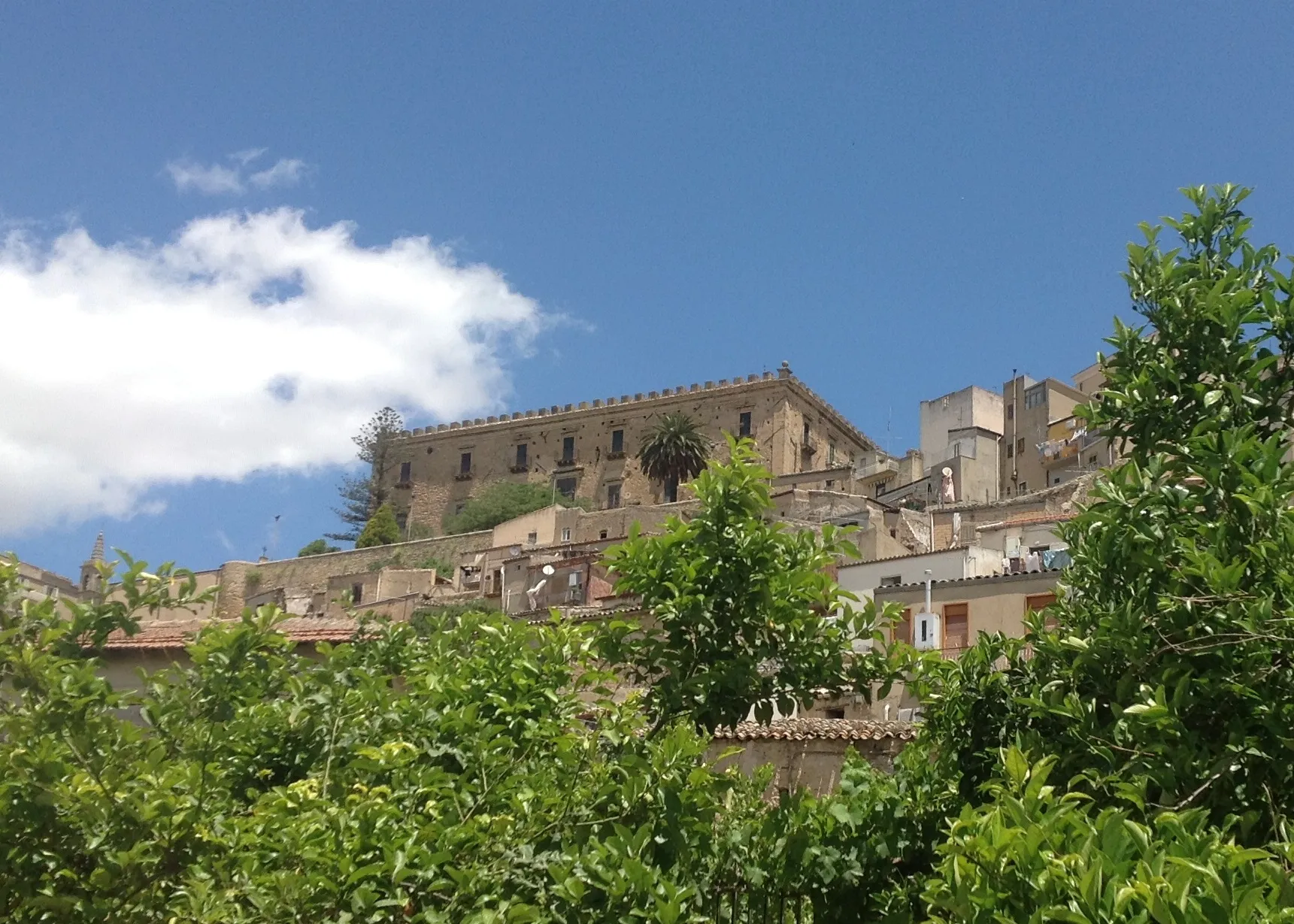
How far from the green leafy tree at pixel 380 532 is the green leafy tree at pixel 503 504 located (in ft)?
9.82

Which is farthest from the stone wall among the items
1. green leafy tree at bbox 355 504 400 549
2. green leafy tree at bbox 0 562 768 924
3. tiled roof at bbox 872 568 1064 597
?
green leafy tree at bbox 0 562 768 924

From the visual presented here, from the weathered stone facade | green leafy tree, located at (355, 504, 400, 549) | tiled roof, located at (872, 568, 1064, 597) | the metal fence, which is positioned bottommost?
the metal fence

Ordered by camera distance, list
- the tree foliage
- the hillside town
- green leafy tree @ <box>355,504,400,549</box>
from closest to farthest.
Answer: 1. the tree foliage
2. the hillside town
3. green leafy tree @ <box>355,504,400,549</box>

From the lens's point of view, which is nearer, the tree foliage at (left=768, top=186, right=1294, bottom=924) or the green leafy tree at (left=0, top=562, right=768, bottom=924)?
the tree foliage at (left=768, top=186, right=1294, bottom=924)

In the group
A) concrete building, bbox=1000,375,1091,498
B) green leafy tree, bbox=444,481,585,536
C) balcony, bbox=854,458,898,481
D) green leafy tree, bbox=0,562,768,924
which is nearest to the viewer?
green leafy tree, bbox=0,562,768,924

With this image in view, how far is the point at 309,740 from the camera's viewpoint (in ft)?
18.5

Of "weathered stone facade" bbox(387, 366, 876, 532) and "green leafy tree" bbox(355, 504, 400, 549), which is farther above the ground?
"weathered stone facade" bbox(387, 366, 876, 532)

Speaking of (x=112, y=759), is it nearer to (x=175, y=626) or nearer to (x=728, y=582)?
(x=728, y=582)

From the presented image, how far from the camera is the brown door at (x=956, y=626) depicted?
2050cm

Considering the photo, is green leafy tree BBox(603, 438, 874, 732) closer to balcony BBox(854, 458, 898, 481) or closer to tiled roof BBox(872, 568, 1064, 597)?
tiled roof BBox(872, 568, 1064, 597)

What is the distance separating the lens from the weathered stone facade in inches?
2559

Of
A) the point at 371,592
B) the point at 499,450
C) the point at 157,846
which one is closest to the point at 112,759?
the point at 157,846

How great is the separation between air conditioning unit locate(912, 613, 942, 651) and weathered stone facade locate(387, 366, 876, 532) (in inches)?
1622

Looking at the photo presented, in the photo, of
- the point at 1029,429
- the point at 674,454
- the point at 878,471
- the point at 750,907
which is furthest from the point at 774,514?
the point at 674,454
